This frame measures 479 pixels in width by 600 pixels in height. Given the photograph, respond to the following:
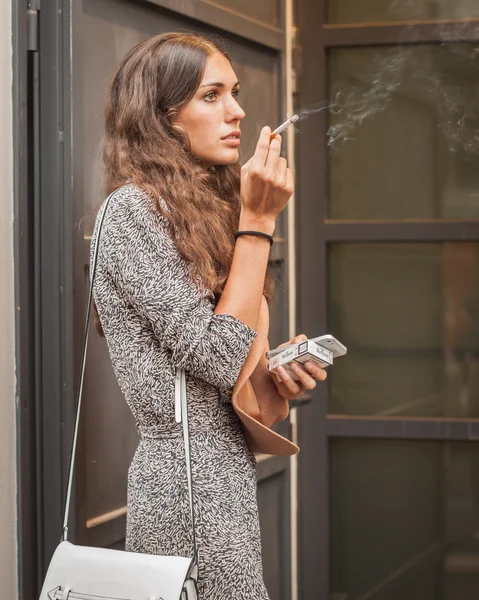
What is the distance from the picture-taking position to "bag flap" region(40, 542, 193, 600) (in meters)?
1.53

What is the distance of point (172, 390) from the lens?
65.6 inches

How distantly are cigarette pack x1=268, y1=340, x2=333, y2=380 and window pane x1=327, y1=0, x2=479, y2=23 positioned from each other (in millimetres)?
1602

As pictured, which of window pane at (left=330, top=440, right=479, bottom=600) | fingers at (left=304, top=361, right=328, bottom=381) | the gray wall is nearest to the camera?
fingers at (left=304, top=361, right=328, bottom=381)

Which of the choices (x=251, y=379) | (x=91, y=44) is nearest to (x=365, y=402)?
(x=251, y=379)

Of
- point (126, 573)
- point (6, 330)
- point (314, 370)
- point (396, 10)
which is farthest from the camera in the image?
point (396, 10)

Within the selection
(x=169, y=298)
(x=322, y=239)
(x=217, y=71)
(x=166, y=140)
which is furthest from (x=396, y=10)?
(x=169, y=298)

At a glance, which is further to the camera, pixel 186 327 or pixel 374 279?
pixel 374 279

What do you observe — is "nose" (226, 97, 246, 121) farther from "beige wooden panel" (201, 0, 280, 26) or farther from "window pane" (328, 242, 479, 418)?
A: "window pane" (328, 242, 479, 418)

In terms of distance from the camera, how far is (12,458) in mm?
2320

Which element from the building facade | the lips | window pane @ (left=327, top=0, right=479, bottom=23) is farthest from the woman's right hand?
window pane @ (left=327, top=0, right=479, bottom=23)

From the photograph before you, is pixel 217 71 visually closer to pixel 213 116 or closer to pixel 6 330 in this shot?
pixel 213 116

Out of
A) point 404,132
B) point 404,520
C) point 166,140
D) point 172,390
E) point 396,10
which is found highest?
point 396,10

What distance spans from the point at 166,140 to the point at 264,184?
25 cm

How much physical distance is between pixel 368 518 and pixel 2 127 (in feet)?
5.90
